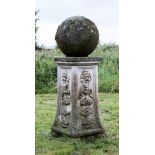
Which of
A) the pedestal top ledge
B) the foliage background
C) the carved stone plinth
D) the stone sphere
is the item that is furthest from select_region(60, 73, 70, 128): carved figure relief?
the foliage background

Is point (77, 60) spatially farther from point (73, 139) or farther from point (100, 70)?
point (73, 139)

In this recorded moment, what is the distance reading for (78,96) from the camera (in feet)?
17.1

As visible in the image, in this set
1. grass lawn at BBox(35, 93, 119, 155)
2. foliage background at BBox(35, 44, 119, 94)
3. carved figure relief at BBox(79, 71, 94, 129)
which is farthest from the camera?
foliage background at BBox(35, 44, 119, 94)

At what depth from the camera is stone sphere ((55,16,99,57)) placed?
205 inches

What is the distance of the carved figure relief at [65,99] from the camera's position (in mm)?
5238

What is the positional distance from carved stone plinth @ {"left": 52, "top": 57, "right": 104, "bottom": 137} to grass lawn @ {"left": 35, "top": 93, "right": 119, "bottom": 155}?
115 millimetres

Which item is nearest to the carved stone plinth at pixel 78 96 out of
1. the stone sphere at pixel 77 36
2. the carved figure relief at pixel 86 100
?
the carved figure relief at pixel 86 100

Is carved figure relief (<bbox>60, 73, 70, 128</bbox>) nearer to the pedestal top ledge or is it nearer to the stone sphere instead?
the pedestal top ledge

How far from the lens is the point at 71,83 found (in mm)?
5199

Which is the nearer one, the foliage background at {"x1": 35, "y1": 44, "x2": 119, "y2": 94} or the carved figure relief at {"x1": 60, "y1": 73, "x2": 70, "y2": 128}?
the carved figure relief at {"x1": 60, "y1": 73, "x2": 70, "y2": 128}

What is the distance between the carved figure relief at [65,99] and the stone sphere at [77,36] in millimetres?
277

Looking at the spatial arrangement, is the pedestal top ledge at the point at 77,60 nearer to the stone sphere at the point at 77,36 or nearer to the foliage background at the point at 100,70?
the stone sphere at the point at 77,36
